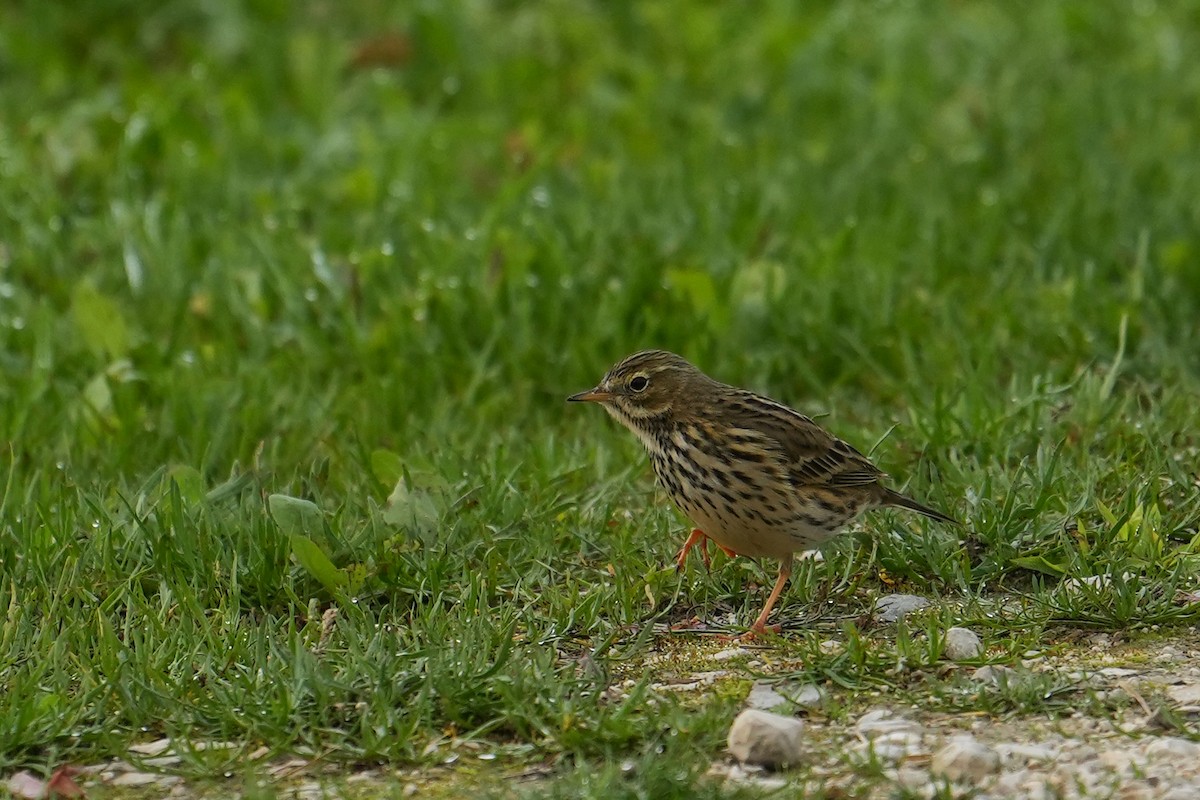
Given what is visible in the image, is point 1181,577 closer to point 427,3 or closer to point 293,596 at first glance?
point 293,596

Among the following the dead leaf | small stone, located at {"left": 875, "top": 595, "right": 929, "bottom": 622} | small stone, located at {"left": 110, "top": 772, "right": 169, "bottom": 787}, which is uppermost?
the dead leaf

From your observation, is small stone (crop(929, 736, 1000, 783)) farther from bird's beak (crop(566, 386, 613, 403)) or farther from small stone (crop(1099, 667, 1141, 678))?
bird's beak (crop(566, 386, 613, 403))

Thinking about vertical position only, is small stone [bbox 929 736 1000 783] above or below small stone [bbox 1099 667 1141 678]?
above

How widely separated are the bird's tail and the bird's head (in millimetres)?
672

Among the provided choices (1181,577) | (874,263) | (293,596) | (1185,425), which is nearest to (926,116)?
(874,263)

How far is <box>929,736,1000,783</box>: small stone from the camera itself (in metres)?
4.14

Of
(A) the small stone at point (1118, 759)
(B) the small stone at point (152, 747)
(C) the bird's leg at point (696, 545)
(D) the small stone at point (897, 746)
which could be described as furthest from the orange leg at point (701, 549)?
(B) the small stone at point (152, 747)

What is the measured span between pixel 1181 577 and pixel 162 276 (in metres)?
4.69

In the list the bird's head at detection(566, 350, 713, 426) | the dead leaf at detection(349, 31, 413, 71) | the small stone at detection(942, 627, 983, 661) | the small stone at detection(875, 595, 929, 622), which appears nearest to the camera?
the small stone at detection(942, 627, 983, 661)

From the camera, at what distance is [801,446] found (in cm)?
554

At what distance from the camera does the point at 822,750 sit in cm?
438

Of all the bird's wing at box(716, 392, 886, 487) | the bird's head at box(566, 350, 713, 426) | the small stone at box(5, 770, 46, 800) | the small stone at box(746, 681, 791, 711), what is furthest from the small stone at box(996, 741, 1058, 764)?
the small stone at box(5, 770, 46, 800)

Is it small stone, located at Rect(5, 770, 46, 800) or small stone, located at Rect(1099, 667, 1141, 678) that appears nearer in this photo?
small stone, located at Rect(5, 770, 46, 800)

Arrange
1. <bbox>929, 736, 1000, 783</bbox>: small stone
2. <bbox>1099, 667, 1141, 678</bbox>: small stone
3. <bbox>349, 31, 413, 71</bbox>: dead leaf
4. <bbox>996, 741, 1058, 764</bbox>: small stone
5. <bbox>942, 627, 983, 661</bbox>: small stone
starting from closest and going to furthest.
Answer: <bbox>929, 736, 1000, 783</bbox>: small stone < <bbox>996, 741, 1058, 764</bbox>: small stone < <bbox>1099, 667, 1141, 678</bbox>: small stone < <bbox>942, 627, 983, 661</bbox>: small stone < <bbox>349, 31, 413, 71</bbox>: dead leaf
